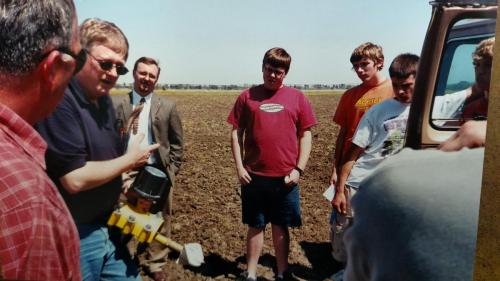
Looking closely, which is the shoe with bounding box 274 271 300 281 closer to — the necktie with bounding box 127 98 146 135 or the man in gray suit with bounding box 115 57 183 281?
the man in gray suit with bounding box 115 57 183 281

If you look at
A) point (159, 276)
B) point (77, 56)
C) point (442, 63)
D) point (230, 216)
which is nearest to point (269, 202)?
point (230, 216)

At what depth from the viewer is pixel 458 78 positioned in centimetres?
82

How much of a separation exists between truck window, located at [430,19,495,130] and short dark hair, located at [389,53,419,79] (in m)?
0.16

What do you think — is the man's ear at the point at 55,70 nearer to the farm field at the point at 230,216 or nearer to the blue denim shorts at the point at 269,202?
the farm field at the point at 230,216

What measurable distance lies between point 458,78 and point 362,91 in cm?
60

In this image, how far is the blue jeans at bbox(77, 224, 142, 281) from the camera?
106cm

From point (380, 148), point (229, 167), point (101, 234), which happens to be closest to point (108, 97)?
point (101, 234)

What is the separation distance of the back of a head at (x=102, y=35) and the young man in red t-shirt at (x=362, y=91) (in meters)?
0.51

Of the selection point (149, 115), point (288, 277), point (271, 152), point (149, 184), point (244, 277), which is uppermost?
point (149, 115)

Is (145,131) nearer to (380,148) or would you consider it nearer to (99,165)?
(99,165)

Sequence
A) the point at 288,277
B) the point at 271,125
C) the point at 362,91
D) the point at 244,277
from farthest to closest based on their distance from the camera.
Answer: the point at 288,277 < the point at 244,277 < the point at 271,125 < the point at 362,91

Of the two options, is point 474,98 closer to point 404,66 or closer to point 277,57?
point 404,66

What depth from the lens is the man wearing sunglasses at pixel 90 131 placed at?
774 mm

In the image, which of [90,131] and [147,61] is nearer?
[90,131]
